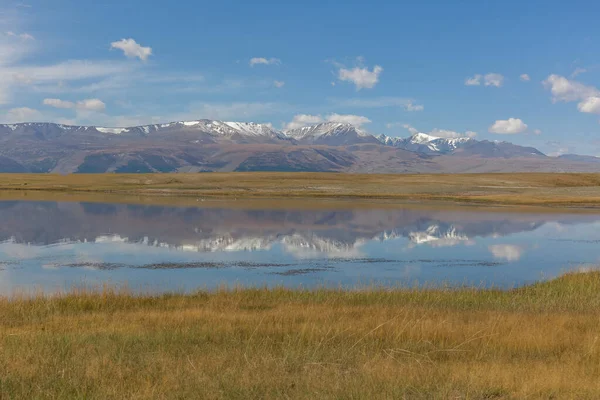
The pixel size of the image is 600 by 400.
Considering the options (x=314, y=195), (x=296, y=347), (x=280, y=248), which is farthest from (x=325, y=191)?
(x=296, y=347)

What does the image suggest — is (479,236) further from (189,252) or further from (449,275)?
(189,252)

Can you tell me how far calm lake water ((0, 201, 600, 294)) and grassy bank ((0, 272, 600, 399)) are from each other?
7472 mm

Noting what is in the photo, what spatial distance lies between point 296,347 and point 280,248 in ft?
96.0

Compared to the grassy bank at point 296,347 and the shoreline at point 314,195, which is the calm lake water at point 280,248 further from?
the shoreline at point 314,195

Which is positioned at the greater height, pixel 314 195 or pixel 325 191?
pixel 325 191

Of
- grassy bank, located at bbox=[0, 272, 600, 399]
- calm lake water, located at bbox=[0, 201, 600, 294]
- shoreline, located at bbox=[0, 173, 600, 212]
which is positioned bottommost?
calm lake water, located at bbox=[0, 201, 600, 294]

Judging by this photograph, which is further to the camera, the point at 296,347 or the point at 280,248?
the point at 280,248

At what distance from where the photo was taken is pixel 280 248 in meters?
42.3

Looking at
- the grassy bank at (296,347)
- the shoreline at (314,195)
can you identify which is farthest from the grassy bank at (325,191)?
the grassy bank at (296,347)

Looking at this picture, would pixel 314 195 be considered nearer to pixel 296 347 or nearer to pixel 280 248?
pixel 280 248

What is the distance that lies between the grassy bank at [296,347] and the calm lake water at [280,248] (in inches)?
294

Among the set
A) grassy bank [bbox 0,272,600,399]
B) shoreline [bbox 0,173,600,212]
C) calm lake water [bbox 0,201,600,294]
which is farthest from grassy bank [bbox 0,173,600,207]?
grassy bank [bbox 0,272,600,399]

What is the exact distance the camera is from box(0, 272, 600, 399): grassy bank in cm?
1005

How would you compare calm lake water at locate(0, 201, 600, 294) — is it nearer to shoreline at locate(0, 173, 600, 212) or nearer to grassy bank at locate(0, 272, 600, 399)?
grassy bank at locate(0, 272, 600, 399)
